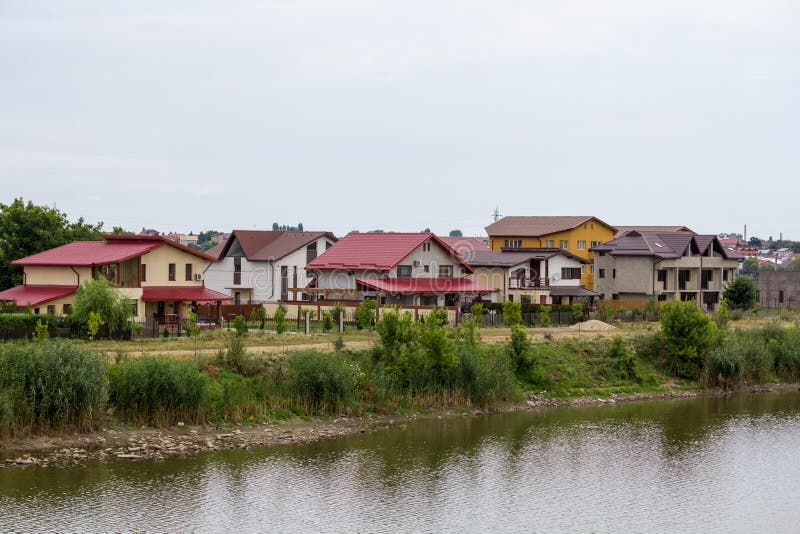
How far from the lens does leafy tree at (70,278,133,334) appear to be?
132 feet

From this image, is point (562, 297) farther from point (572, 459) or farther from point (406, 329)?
point (572, 459)

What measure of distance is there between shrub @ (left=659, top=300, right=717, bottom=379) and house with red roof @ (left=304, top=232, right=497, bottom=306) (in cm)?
1594

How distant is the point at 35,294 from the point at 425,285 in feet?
71.5

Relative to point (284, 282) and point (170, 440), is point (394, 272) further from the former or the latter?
point (170, 440)

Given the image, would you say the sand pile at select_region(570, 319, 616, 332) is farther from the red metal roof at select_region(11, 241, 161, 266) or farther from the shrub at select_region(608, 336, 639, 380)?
the red metal roof at select_region(11, 241, 161, 266)

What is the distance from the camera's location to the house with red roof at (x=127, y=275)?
155 ft

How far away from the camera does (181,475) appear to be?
26.2 m

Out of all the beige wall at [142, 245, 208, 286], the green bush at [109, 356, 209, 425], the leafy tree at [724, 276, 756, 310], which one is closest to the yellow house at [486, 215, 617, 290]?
the leafy tree at [724, 276, 756, 310]

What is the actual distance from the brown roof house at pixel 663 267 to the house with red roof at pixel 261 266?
839 inches

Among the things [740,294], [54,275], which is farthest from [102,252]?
[740,294]

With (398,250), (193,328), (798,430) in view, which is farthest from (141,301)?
(798,430)

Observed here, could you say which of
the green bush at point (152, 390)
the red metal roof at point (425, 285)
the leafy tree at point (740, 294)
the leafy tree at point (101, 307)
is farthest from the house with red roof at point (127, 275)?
the leafy tree at point (740, 294)

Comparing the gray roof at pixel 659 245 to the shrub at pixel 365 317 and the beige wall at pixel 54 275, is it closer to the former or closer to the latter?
the shrub at pixel 365 317

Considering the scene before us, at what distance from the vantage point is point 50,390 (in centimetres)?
2828
